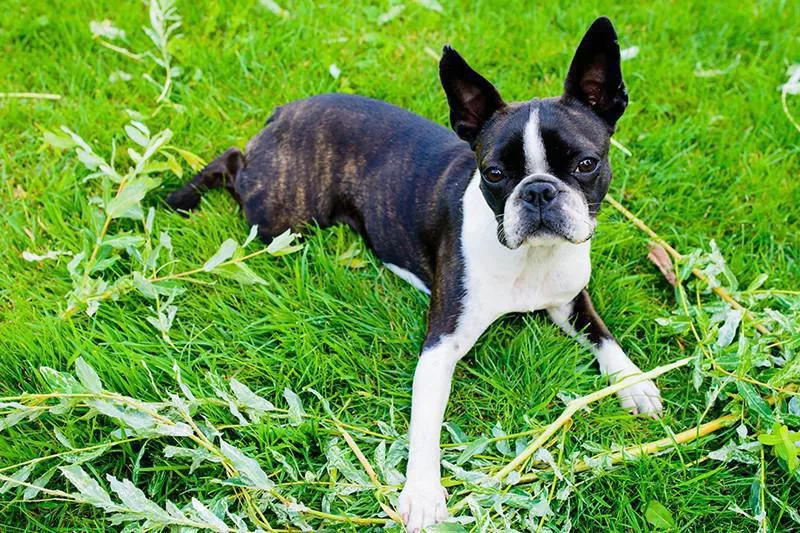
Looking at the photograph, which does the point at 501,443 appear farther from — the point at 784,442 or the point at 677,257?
the point at 677,257

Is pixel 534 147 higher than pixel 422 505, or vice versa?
pixel 534 147

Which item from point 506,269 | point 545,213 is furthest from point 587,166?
point 506,269

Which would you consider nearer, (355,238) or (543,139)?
(543,139)

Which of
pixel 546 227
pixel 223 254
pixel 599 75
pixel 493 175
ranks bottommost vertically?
pixel 223 254

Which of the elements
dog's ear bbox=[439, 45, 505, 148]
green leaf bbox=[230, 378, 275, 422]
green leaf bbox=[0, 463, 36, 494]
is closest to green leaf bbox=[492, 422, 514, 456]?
green leaf bbox=[230, 378, 275, 422]

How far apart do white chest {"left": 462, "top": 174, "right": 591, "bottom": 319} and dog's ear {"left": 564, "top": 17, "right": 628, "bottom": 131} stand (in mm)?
555

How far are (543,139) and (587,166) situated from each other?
21 centimetres

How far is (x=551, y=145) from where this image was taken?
9.99ft

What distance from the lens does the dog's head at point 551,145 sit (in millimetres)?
3031

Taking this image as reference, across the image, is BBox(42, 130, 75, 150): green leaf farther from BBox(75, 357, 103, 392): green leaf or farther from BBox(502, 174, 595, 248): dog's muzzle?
BBox(502, 174, 595, 248): dog's muzzle

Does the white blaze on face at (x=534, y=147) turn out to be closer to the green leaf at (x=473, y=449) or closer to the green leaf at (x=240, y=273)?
the green leaf at (x=473, y=449)

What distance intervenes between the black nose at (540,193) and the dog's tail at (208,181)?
1820mm

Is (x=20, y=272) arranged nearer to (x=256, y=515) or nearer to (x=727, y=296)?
(x=256, y=515)

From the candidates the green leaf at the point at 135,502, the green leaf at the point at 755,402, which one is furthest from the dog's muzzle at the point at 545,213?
the green leaf at the point at 135,502
